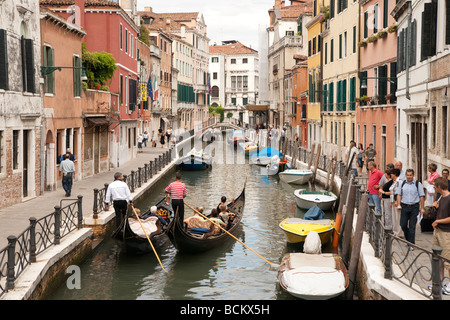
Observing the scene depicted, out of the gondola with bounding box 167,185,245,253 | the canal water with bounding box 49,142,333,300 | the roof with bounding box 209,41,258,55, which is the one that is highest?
the roof with bounding box 209,41,258,55

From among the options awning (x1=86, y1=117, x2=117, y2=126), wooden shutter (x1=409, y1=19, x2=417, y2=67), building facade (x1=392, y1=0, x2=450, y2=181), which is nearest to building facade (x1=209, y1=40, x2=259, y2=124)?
awning (x1=86, y1=117, x2=117, y2=126)

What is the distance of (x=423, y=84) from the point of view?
14.5 metres

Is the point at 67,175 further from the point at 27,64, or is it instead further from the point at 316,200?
the point at 316,200

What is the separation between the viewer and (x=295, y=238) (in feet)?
46.3

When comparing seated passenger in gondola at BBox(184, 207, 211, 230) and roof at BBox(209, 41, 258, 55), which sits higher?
roof at BBox(209, 41, 258, 55)

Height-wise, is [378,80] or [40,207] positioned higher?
[378,80]

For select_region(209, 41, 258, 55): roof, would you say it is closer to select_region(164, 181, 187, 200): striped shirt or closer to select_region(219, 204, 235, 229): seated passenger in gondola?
A: select_region(219, 204, 235, 229): seated passenger in gondola

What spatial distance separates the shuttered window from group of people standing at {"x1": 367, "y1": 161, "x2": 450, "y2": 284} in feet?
9.11

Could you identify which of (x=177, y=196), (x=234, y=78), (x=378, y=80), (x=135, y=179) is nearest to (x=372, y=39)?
(x=378, y=80)

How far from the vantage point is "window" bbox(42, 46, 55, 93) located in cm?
1786

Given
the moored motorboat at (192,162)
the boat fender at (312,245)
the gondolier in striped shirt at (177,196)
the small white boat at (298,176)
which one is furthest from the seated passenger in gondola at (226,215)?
the moored motorboat at (192,162)

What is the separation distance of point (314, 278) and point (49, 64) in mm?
11645
